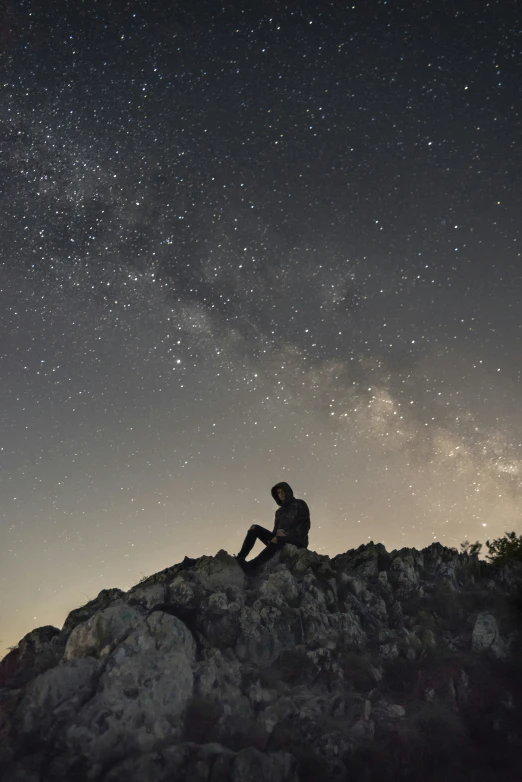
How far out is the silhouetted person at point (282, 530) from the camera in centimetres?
2258

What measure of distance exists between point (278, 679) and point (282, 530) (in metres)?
6.57

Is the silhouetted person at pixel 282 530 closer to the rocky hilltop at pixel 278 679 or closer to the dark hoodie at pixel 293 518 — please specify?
the dark hoodie at pixel 293 518

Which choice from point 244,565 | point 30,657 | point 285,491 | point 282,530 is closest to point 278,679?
point 244,565

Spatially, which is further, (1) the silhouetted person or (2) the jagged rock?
(1) the silhouetted person

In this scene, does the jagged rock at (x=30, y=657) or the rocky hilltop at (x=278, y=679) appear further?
the jagged rock at (x=30, y=657)

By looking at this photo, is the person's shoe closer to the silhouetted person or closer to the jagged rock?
Result: the silhouetted person

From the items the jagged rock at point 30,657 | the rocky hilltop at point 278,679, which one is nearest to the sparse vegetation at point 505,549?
the rocky hilltop at point 278,679

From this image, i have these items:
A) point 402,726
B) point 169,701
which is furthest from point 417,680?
point 169,701

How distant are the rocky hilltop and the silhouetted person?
1.86 feet

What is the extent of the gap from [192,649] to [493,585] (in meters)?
11.8

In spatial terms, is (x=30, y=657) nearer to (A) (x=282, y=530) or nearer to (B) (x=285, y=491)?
(A) (x=282, y=530)

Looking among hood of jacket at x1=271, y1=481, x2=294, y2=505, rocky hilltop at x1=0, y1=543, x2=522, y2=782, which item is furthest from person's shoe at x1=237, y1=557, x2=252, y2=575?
hood of jacket at x1=271, y1=481, x2=294, y2=505

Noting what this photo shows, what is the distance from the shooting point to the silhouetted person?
22578 millimetres

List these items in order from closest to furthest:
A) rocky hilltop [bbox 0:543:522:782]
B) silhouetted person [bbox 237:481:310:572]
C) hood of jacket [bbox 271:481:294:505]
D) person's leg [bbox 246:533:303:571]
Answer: rocky hilltop [bbox 0:543:522:782]
person's leg [bbox 246:533:303:571]
silhouetted person [bbox 237:481:310:572]
hood of jacket [bbox 271:481:294:505]
